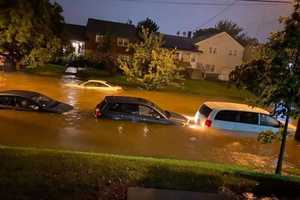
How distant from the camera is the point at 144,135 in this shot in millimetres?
17828

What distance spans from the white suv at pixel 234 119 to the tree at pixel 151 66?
60.4ft

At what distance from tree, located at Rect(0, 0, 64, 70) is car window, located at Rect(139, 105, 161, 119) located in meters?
6.12

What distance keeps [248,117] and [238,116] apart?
19.7 inches

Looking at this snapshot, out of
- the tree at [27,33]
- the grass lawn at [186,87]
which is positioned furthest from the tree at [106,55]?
the tree at [27,33]

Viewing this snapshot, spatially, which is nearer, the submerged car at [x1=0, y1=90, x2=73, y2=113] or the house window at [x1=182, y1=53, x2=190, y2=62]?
the submerged car at [x1=0, y1=90, x2=73, y2=113]

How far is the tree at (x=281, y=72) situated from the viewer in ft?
30.6

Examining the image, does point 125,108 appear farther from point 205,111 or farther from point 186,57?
point 186,57

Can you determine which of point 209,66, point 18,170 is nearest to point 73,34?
point 209,66

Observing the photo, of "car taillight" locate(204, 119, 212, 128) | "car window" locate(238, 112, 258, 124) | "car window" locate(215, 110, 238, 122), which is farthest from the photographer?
"car window" locate(238, 112, 258, 124)

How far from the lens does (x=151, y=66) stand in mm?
38031

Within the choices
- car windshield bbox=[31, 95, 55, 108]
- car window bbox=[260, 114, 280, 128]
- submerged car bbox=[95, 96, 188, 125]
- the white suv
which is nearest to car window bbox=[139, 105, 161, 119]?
submerged car bbox=[95, 96, 188, 125]

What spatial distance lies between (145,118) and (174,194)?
1274 cm

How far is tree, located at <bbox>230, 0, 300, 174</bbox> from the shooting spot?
9.33m

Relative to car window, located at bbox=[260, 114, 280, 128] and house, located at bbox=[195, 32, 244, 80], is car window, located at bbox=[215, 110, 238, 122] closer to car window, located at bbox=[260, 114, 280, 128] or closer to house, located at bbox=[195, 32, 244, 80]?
car window, located at bbox=[260, 114, 280, 128]
